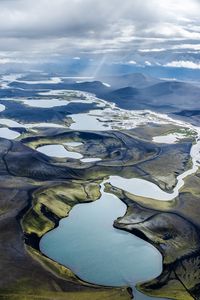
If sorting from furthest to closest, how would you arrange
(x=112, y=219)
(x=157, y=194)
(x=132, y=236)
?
(x=157, y=194)
(x=112, y=219)
(x=132, y=236)

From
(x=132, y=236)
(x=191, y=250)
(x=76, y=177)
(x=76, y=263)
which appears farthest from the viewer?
(x=76, y=177)

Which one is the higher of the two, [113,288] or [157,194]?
[113,288]

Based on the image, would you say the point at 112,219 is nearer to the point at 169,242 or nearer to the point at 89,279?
the point at 169,242

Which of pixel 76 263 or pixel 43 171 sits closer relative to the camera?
pixel 76 263

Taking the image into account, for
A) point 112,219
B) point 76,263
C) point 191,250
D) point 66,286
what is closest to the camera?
point 66,286

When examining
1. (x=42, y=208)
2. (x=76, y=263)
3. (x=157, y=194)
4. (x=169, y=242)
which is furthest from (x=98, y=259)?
(x=157, y=194)

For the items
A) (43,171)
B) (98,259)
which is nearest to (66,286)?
(98,259)

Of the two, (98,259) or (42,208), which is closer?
(98,259)

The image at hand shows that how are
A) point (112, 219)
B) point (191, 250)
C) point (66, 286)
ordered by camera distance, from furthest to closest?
point (112, 219) < point (191, 250) < point (66, 286)

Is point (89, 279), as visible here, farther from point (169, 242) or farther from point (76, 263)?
point (169, 242)
